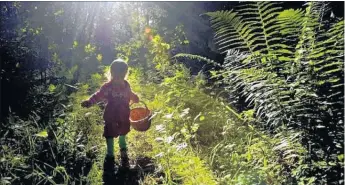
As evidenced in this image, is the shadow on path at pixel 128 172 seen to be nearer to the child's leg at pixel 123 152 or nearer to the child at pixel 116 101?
the child's leg at pixel 123 152

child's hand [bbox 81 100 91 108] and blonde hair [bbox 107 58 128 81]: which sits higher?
blonde hair [bbox 107 58 128 81]

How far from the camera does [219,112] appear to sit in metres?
3.88

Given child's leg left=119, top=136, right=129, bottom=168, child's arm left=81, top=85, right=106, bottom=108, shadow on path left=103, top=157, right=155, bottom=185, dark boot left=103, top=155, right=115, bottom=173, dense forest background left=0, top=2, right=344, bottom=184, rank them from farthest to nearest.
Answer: child's arm left=81, top=85, right=106, bottom=108 < child's leg left=119, top=136, right=129, bottom=168 < dark boot left=103, top=155, right=115, bottom=173 < shadow on path left=103, top=157, right=155, bottom=185 < dense forest background left=0, top=2, right=344, bottom=184

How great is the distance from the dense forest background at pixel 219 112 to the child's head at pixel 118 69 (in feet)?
1.72

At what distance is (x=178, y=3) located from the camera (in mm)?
11422

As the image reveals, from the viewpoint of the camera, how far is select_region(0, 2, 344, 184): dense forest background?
262 centimetres

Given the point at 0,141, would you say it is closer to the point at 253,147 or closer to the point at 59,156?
the point at 59,156

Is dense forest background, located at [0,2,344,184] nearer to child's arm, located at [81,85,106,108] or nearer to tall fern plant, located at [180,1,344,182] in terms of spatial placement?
tall fern plant, located at [180,1,344,182]

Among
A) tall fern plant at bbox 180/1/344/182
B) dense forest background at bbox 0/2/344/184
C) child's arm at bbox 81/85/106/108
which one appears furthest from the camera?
child's arm at bbox 81/85/106/108

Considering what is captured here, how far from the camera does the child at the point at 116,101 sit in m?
4.43

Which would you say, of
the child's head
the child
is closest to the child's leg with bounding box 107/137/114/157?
the child

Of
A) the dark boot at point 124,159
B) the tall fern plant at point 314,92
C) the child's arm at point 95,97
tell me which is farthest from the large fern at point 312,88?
the child's arm at point 95,97

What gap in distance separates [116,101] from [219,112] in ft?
4.01

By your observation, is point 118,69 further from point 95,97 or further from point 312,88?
point 312,88
